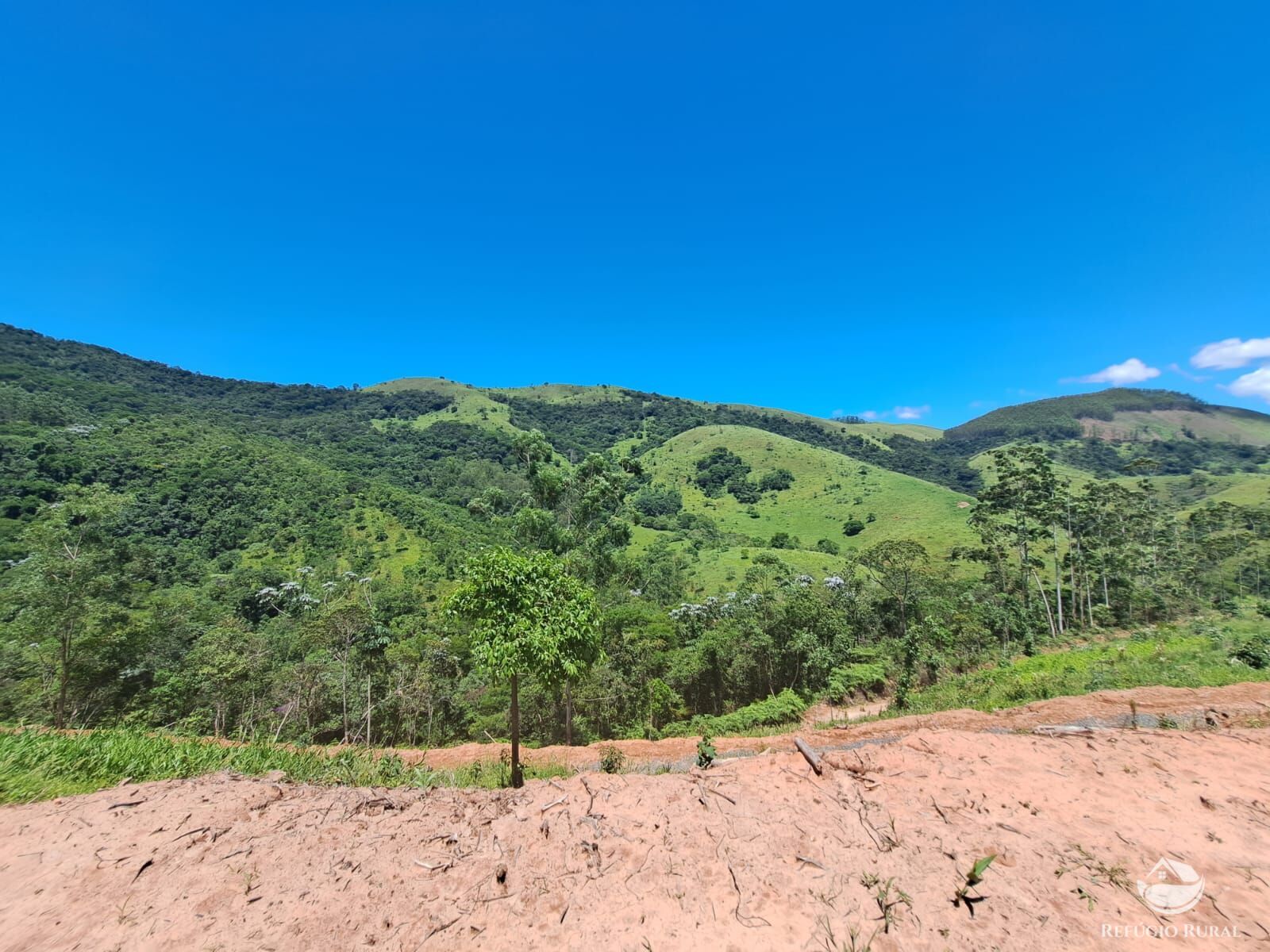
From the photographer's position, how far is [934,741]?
24.2ft

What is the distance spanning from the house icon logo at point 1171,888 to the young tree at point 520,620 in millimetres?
6501

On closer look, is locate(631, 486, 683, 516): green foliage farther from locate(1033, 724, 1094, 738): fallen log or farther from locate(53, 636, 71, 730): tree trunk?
locate(1033, 724, 1094, 738): fallen log

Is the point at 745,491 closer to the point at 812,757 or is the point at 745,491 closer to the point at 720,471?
the point at 720,471

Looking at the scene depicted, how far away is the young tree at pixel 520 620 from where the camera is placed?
24.1ft

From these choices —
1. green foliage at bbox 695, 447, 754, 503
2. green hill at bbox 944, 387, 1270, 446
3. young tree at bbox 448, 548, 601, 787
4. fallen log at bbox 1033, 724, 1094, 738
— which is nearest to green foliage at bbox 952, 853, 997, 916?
fallen log at bbox 1033, 724, 1094, 738

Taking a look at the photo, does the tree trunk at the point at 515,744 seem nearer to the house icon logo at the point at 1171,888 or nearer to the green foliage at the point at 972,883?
the green foliage at the point at 972,883

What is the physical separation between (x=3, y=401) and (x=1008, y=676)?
123 metres

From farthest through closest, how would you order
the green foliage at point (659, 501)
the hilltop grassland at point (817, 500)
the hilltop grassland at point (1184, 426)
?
the hilltop grassland at point (1184, 426) < the green foliage at point (659, 501) < the hilltop grassland at point (817, 500)

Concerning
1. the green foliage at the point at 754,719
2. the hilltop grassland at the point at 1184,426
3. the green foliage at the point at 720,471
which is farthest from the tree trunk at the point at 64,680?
the hilltop grassland at the point at 1184,426

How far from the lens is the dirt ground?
4223 mm

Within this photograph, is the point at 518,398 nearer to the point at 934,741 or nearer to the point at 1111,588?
the point at 1111,588

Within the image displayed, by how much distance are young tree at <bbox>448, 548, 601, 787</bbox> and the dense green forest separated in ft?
0.73

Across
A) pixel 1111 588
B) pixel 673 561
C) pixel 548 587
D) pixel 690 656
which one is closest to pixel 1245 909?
pixel 548 587

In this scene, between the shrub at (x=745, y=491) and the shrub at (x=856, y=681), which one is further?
the shrub at (x=745, y=491)
